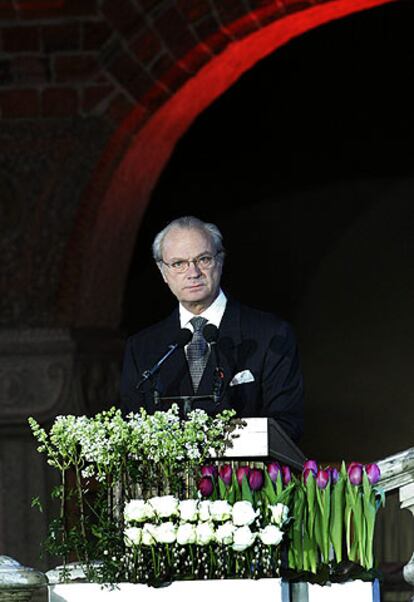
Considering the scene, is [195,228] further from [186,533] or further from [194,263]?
[186,533]

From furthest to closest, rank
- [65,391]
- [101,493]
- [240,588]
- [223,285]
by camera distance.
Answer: [223,285], [65,391], [101,493], [240,588]

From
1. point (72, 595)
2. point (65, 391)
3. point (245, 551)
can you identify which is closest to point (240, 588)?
point (245, 551)

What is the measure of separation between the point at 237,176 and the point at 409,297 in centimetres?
111

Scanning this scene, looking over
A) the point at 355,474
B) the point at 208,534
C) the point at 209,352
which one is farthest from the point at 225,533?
the point at 209,352

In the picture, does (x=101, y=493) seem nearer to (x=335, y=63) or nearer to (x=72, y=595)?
(x=72, y=595)

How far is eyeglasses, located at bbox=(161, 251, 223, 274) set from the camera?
5.22 meters

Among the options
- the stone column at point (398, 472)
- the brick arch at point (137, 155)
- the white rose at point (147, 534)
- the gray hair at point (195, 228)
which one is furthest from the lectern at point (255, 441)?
the brick arch at point (137, 155)

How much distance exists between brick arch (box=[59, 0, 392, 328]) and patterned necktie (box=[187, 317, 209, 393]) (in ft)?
10.3

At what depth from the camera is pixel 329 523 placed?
4.55 meters

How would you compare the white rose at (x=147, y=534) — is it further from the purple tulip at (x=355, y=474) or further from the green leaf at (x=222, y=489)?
the purple tulip at (x=355, y=474)

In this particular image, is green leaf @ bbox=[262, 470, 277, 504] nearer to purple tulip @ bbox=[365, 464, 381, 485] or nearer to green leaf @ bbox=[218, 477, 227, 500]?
green leaf @ bbox=[218, 477, 227, 500]

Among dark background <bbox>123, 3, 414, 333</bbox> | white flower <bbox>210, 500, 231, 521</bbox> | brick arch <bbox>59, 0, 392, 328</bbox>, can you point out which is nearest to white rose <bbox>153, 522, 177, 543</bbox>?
white flower <bbox>210, 500, 231, 521</bbox>

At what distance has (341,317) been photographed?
960 centimetres

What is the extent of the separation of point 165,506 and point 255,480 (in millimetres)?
263
